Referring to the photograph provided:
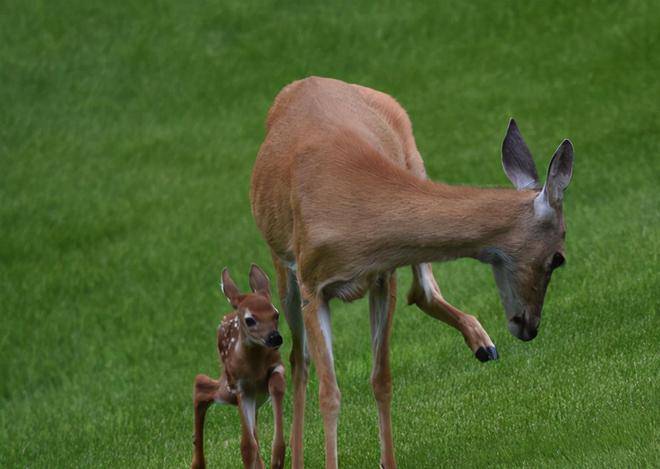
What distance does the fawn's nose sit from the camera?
7.96 meters

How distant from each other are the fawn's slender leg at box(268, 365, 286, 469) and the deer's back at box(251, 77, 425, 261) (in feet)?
2.35

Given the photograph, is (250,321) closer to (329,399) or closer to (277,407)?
(277,407)

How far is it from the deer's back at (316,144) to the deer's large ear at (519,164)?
68cm

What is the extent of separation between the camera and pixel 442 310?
8281 mm

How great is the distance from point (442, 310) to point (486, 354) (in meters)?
0.57

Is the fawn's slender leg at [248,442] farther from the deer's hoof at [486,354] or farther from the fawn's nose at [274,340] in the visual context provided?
the deer's hoof at [486,354]

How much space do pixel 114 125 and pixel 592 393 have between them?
12983mm

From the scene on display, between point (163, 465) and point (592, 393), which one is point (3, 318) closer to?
point (163, 465)

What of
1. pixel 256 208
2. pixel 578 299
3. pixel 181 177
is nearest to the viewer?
pixel 256 208

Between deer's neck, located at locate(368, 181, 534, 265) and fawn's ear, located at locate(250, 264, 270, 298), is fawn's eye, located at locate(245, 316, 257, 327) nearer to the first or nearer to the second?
fawn's ear, located at locate(250, 264, 270, 298)

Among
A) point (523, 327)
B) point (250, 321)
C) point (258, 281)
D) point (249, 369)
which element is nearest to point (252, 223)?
point (258, 281)

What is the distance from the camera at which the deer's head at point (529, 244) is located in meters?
7.02

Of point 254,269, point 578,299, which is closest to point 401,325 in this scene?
point 578,299

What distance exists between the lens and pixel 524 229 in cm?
709
